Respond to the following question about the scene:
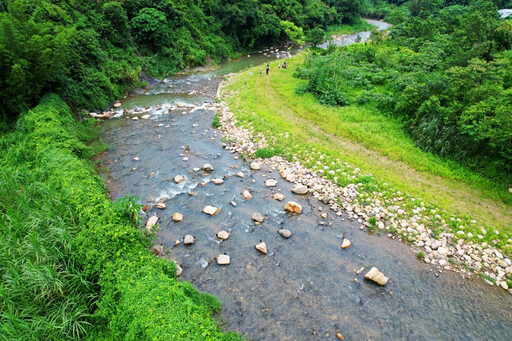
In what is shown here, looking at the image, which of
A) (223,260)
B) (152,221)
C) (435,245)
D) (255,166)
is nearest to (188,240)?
(223,260)

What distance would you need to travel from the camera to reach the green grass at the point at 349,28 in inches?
2221

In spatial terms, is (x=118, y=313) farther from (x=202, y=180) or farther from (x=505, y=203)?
(x=505, y=203)

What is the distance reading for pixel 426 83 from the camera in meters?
14.2

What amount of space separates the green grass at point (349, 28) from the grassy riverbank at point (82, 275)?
5865cm

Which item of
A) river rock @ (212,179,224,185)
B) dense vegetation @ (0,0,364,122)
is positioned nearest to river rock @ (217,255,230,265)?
river rock @ (212,179,224,185)

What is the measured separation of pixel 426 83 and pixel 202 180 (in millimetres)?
13042

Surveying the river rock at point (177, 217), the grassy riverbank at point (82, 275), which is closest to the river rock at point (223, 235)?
the river rock at point (177, 217)

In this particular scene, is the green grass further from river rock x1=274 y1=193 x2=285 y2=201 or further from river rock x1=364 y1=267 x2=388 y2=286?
river rock x1=364 y1=267 x2=388 y2=286

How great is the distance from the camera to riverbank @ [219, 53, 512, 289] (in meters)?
8.38

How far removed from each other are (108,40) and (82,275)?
917 inches

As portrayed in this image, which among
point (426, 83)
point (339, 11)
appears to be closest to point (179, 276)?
point (426, 83)

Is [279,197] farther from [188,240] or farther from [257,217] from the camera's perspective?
[188,240]

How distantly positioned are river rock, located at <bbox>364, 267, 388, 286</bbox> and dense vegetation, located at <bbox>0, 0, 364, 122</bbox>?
648 inches

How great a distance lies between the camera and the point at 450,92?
12.9 m
